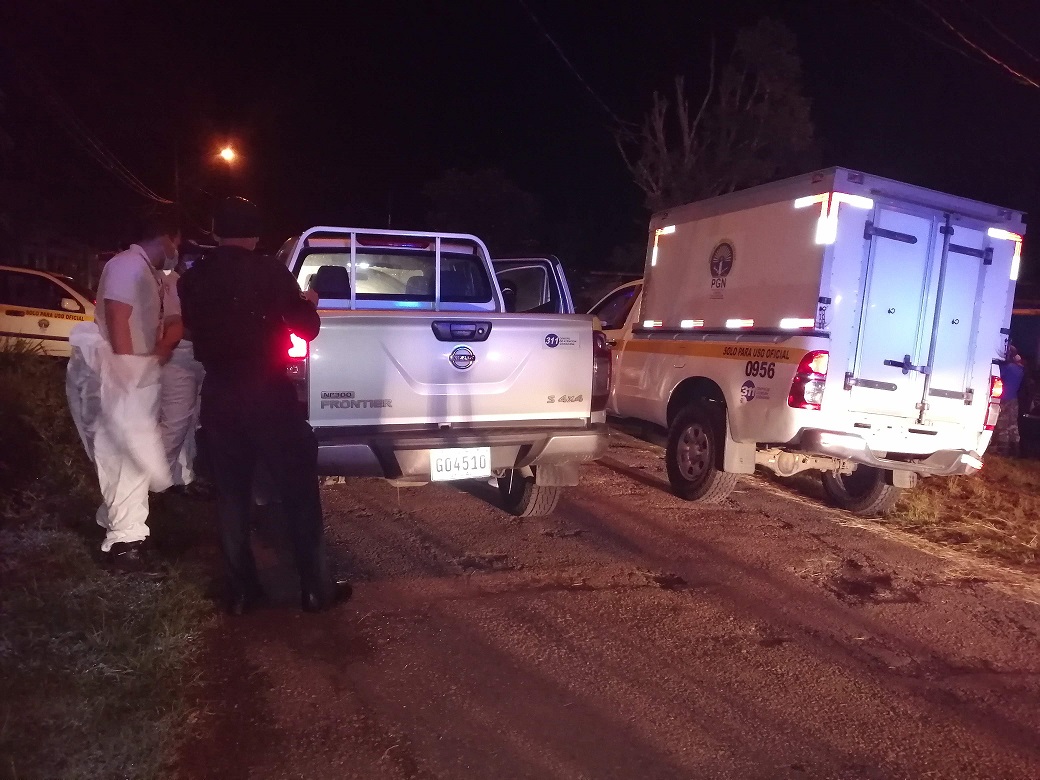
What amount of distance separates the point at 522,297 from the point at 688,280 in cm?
155

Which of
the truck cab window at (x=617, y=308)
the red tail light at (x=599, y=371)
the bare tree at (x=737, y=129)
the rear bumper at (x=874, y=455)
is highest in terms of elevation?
the bare tree at (x=737, y=129)

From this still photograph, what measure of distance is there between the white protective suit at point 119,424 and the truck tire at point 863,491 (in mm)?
5072

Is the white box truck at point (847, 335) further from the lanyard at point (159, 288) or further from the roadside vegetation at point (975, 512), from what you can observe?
the lanyard at point (159, 288)

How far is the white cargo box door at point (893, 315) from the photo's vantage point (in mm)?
5566

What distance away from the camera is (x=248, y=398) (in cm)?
370

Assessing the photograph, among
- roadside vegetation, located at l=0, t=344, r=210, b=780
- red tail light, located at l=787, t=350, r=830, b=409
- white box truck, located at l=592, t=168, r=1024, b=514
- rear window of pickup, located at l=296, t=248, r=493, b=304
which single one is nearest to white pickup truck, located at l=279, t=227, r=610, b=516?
rear window of pickup, located at l=296, t=248, r=493, b=304

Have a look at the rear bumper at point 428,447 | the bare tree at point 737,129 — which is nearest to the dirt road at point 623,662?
the rear bumper at point 428,447

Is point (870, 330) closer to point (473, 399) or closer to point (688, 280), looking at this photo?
point (688, 280)

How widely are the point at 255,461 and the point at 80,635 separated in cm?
102

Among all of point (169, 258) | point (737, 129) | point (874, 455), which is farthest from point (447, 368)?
point (737, 129)

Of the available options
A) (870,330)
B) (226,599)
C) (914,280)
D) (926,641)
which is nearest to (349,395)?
(226,599)

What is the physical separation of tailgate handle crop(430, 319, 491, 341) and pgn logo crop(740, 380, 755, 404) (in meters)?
2.22

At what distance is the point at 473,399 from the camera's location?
4637 millimetres

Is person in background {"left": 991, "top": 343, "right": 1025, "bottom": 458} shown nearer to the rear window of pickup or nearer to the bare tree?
the rear window of pickup
